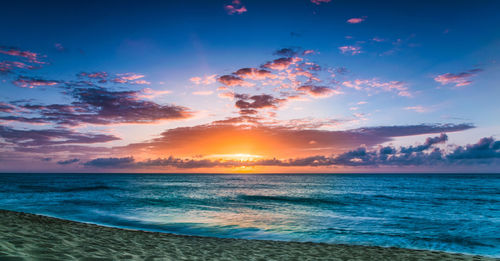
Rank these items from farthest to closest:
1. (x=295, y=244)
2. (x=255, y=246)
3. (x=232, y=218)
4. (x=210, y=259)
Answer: (x=232, y=218) < (x=295, y=244) < (x=255, y=246) < (x=210, y=259)

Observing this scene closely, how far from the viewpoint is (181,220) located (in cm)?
1928

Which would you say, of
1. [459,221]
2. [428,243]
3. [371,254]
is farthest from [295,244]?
[459,221]

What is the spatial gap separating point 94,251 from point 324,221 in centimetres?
1659

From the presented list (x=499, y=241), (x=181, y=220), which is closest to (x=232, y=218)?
(x=181, y=220)

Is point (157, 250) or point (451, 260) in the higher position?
point (157, 250)

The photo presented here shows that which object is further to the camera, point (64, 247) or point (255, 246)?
point (255, 246)

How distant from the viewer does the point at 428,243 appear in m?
13.8

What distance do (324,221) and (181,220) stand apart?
1070 centimetres

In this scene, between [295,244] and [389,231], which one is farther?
[389,231]

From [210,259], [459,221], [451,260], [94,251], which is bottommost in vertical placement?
[459,221]

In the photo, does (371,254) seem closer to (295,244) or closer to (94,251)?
(295,244)

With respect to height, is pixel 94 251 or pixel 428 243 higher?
pixel 94 251

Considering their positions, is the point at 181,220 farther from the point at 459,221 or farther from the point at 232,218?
the point at 459,221

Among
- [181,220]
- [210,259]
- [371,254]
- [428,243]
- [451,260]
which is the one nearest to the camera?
[210,259]
